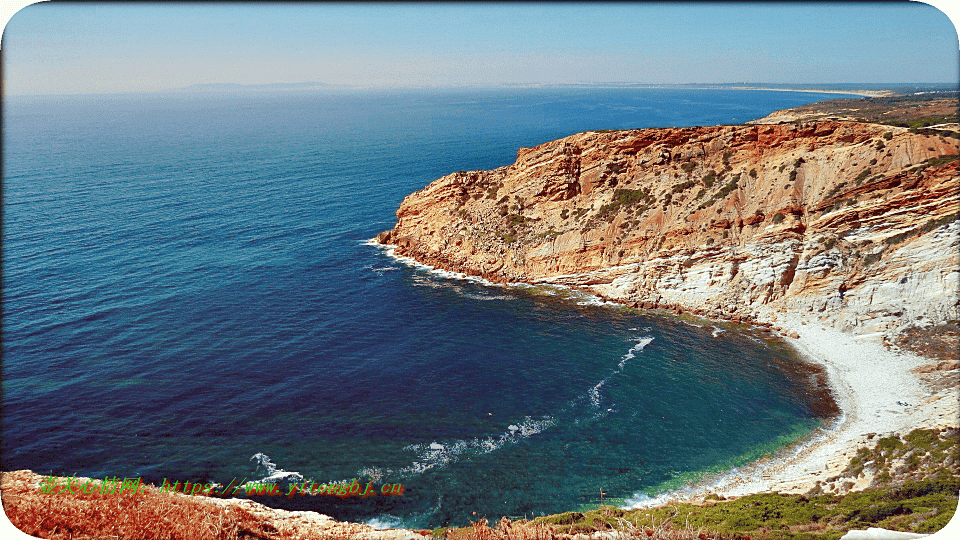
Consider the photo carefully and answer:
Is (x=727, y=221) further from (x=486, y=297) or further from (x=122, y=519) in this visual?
(x=122, y=519)

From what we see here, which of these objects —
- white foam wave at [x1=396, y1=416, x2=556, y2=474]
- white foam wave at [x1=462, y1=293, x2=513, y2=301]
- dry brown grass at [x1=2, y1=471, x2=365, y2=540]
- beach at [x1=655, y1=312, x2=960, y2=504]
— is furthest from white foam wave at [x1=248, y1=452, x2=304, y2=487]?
white foam wave at [x1=462, y1=293, x2=513, y2=301]

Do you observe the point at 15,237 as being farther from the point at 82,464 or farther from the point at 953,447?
the point at 953,447

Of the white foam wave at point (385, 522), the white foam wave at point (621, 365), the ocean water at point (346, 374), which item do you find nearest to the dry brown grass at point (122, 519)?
the ocean water at point (346, 374)

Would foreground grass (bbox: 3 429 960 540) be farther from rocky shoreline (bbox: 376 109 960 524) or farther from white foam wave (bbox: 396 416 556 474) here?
white foam wave (bbox: 396 416 556 474)

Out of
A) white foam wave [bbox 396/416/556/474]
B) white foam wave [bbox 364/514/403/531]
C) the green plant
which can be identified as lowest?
white foam wave [bbox 364/514/403/531]

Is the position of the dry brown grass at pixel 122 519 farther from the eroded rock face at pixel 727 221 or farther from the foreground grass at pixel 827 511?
the eroded rock face at pixel 727 221
